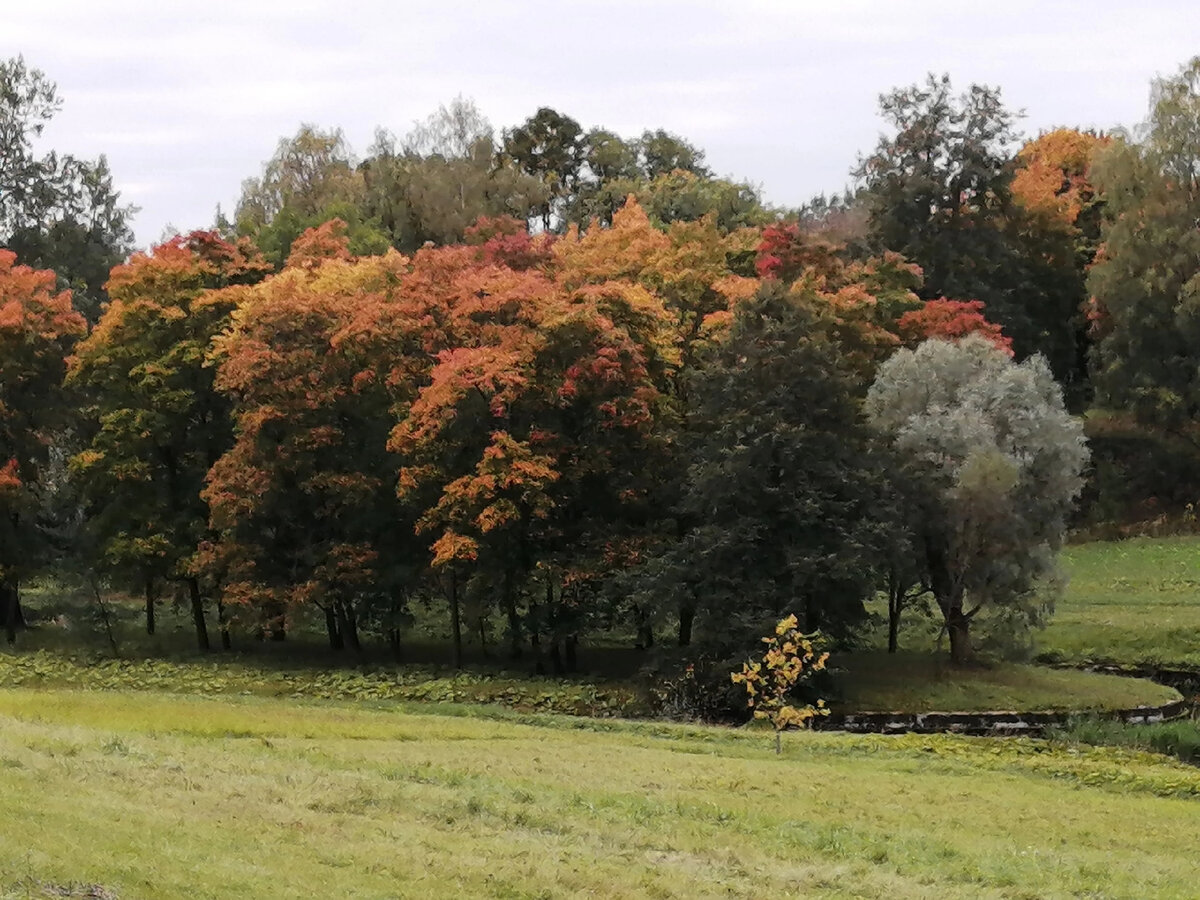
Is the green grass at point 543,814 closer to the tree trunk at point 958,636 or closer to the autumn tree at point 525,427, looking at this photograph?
the autumn tree at point 525,427

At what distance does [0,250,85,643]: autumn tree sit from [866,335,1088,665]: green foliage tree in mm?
34926

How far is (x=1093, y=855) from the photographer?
19.6 metres

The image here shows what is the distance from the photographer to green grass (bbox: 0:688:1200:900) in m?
14.6

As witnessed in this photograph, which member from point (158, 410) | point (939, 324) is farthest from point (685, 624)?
point (158, 410)

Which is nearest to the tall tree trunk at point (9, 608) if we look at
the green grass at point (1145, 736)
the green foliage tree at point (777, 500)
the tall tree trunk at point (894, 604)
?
the green foliage tree at point (777, 500)

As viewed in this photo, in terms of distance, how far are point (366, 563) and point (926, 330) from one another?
26.5 m

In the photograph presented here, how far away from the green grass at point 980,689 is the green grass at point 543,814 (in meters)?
9.34

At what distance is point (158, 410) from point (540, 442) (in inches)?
705

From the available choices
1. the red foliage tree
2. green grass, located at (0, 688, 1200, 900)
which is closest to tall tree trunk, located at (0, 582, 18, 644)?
green grass, located at (0, 688, 1200, 900)

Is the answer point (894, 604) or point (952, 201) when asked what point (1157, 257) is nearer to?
point (952, 201)

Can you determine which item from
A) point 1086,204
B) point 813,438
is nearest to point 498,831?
point 813,438

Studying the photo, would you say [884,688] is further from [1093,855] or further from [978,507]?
[1093,855]

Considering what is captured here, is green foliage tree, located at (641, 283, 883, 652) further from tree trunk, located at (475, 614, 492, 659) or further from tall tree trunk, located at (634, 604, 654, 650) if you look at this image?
tree trunk, located at (475, 614, 492, 659)

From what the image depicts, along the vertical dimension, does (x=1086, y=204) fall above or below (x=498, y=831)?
above
